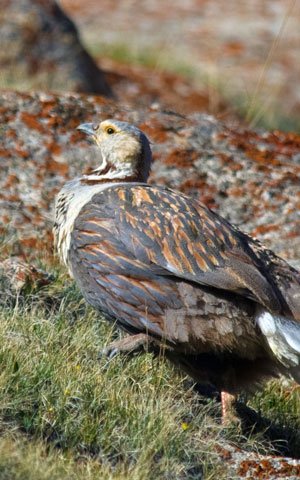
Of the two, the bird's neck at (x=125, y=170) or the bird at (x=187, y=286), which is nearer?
the bird at (x=187, y=286)

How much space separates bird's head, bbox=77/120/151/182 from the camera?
7.03 meters

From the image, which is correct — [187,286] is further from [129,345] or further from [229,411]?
[229,411]

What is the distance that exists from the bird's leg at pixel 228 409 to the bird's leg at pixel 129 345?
1.79ft

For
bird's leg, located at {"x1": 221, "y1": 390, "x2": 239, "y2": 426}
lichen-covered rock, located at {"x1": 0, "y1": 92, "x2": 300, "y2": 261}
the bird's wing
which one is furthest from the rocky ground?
bird's leg, located at {"x1": 221, "y1": 390, "x2": 239, "y2": 426}

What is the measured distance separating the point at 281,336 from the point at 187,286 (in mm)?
584

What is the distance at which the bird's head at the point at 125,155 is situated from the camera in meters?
7.03

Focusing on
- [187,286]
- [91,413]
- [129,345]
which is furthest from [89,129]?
[91,413]

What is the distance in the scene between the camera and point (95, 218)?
6.28m

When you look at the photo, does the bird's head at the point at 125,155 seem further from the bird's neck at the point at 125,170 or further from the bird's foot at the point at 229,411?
the bird's foot at the point at 229,411

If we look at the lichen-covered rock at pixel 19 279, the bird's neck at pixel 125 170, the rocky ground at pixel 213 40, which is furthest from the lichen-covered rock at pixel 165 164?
the rocky ground at pixel 213 40

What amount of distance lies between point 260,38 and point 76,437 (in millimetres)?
15735

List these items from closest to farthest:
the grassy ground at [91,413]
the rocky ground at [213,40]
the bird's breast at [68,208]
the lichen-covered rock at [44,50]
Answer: the grassy ground at [91,413] → the bird's breast at [68,208] → the lichen-covered rock at [44,50] → the rocky ground at [213,40]

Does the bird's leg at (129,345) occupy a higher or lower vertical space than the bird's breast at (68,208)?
lower

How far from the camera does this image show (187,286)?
19.6 ft
